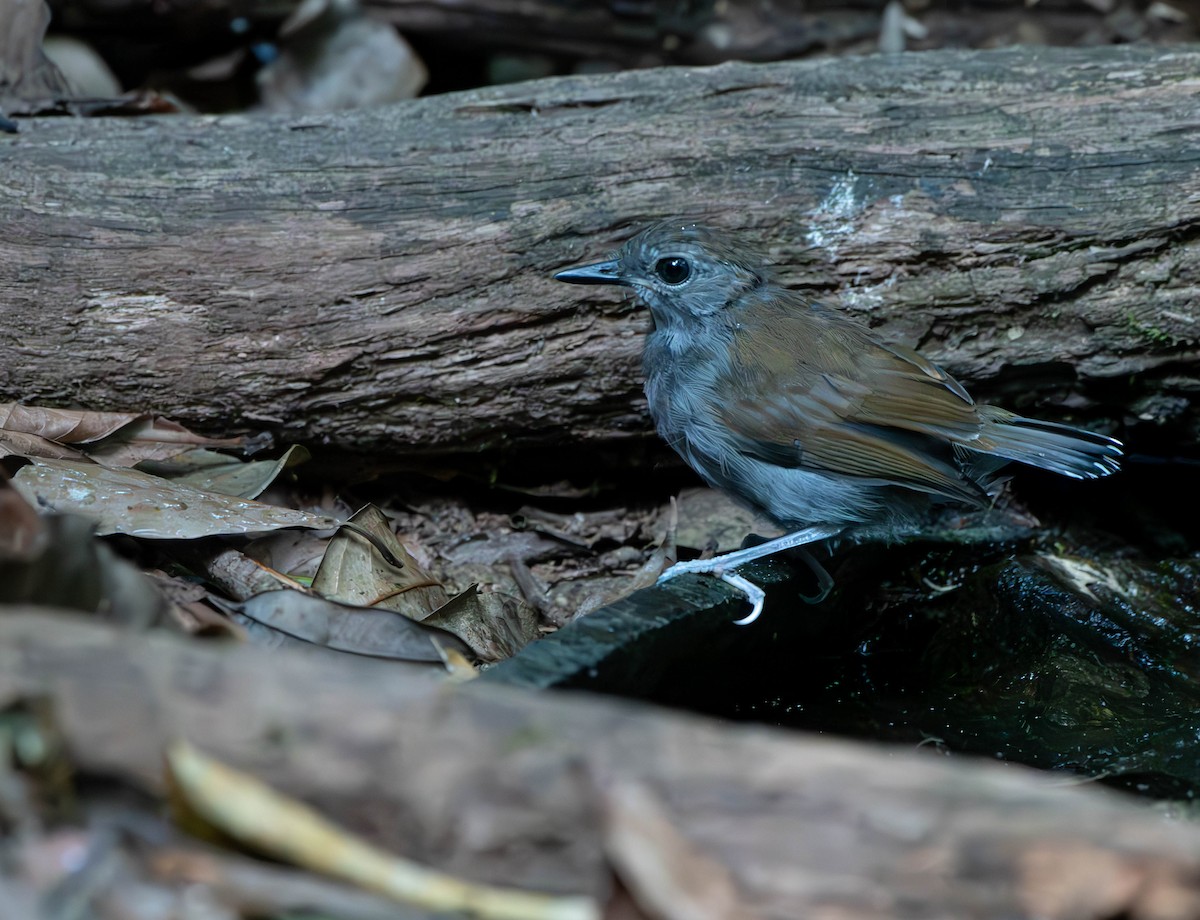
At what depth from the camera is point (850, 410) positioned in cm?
376

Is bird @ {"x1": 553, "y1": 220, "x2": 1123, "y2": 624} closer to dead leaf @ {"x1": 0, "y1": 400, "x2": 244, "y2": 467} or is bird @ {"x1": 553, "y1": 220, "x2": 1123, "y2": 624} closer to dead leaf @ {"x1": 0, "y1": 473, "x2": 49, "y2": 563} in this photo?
dead leaf @ {"x1": 0, "y1": 400, "x2": 244, "y2": 467}

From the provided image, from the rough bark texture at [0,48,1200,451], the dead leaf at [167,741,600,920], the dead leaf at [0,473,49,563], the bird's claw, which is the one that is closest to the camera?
the dead leaf at [167,741,600,920]

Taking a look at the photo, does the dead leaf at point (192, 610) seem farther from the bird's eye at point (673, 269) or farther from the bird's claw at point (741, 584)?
the bird's eye at point (673, 269)

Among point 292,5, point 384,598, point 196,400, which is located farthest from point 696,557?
point 292,5

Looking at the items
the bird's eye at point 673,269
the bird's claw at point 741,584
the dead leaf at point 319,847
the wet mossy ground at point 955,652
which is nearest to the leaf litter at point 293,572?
the dead leaf at point 319,847

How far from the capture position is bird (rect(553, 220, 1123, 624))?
3.72 metres

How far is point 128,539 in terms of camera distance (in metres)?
3.44

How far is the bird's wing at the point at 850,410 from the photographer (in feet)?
12.2

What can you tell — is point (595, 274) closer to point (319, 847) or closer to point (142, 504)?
point (142, 504)

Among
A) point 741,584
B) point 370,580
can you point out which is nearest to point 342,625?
point 370,580

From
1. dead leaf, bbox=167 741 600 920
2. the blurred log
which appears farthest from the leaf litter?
the blurred log

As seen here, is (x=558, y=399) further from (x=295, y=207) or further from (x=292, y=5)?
(x=292, y=5)

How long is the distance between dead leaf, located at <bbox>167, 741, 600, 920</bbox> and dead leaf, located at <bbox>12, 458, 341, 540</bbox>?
5.68 feet

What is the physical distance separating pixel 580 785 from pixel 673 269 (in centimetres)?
259
